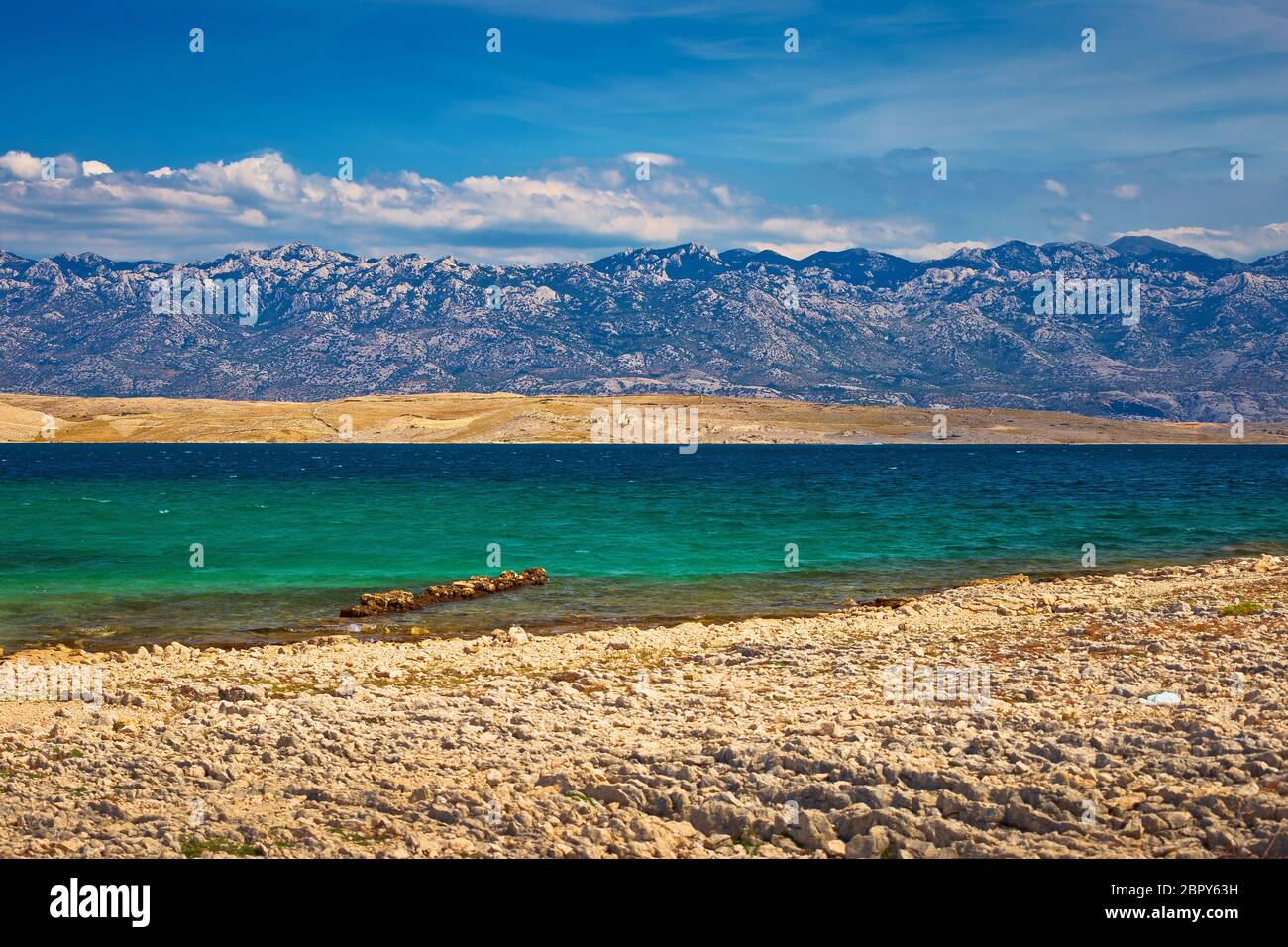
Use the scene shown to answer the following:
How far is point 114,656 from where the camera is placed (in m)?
22.1

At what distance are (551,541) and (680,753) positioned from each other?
1286 inches

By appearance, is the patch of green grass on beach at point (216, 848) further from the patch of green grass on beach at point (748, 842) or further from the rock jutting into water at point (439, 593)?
the rock jutting into water at point (439, 593)

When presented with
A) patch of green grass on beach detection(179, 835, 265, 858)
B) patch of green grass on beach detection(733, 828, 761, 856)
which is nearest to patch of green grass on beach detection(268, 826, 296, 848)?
patch of green grass on beach detection(179, 835, 265, 858)

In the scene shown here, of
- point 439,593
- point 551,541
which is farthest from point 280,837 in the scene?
point 551,541

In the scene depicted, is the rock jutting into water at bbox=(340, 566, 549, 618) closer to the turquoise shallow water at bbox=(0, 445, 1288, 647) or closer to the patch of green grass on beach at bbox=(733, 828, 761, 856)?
the turquoise shallow water at bbox=(0, 445, 1288, 647)

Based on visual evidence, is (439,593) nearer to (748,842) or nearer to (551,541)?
(551,541)

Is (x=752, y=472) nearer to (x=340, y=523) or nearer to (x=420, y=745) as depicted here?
(x=340, y=523)

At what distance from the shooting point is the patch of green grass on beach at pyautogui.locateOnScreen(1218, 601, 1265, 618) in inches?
899

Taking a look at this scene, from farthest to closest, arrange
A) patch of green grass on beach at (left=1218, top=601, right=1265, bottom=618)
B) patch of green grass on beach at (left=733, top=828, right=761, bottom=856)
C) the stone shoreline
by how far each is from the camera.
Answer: patch of green grass on beach at (left=1218, top=601, right=1265, bottom=618), the stone shoreline, patch of green grass on beach at (left=733, top=828, right=761, bottom=856)

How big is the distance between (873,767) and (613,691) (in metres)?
6.32

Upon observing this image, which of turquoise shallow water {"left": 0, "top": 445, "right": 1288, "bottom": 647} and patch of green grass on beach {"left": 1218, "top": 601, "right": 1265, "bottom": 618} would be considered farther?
turquoise shallow water {"left": 0, "top": 445, "right": 1288, "bottom": 647}

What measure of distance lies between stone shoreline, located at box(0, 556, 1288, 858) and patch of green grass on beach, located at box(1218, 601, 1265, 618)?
140 centimetres

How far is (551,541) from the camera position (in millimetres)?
45031
